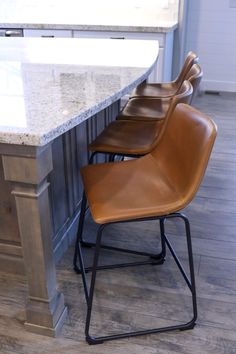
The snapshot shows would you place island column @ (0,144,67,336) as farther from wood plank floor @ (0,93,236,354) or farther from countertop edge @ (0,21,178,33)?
countertop edge @ (0,21,178,33)

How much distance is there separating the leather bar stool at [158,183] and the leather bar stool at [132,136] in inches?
3.7

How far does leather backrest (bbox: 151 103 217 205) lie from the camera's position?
4.09ft

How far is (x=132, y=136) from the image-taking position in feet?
6.44

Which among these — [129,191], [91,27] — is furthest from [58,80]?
[91,27]

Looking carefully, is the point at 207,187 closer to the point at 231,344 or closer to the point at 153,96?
the point at 153,96

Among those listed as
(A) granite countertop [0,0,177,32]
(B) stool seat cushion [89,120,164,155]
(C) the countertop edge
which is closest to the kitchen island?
(B) stool seat cushion [89,120,164,155]

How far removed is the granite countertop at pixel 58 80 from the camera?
3.73 feet

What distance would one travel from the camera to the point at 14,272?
1845mm

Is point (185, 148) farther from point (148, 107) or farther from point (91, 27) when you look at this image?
point (91, 27)

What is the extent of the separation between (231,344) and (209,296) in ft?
0.86

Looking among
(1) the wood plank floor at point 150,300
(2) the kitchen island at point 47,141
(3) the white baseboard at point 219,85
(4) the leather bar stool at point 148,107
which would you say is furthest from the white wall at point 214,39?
(1) the wood plank floor at point 150,300

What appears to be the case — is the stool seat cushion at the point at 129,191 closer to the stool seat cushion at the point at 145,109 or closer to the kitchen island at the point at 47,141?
the kitchen island at the point at 47,141

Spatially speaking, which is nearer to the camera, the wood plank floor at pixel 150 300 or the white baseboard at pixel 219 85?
the wood plank floor at pixel 150 300

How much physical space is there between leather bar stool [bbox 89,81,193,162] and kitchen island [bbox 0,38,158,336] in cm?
18
